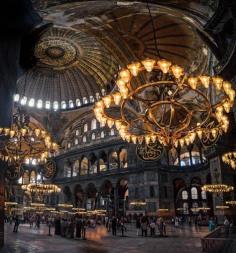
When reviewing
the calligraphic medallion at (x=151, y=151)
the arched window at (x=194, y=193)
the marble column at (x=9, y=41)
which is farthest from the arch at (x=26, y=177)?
the marble column at (x=9, y=41)

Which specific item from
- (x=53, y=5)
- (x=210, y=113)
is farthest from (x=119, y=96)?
(x=53, y=5)

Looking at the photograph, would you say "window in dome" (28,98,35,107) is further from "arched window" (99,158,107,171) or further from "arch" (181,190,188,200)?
"arch" (181,190,188,200)

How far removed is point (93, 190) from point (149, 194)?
28.0 feet

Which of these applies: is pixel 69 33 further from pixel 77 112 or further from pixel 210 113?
pixel 210 113

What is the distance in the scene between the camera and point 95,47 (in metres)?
21.6

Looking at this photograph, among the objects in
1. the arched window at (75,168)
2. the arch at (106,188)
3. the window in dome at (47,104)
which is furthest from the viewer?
the arched window at (75,168)

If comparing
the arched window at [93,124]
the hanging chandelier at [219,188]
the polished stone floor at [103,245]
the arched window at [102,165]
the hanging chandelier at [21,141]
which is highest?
the arched window at [93,124]

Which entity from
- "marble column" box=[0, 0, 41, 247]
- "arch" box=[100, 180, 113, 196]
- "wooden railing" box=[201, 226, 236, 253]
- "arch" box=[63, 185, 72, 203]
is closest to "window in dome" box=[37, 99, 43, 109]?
"arch" box=[63, 185, 72, 203]

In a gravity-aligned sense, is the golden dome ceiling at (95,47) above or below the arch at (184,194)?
above

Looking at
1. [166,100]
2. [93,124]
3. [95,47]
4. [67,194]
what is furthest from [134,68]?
[67,194]

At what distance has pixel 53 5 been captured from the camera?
1043 cm

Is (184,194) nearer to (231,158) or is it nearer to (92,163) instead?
(92,163)

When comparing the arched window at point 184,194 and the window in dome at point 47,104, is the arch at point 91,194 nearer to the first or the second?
the window in dome at point 47,104

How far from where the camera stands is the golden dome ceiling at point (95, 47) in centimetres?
1220
